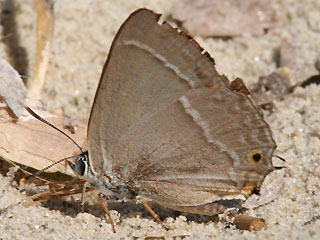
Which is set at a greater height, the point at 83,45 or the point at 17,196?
the point at 83,45

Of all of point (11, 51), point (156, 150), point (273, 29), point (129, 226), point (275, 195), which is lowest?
point (129, 226)

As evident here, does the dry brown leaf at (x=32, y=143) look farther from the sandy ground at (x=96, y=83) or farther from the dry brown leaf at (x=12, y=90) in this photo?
the sandy ground at (x=96, y=83)

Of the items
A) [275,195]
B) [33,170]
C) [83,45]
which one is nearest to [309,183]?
[275,195]

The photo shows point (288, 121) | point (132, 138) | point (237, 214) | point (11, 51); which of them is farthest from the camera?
point (11, 51)

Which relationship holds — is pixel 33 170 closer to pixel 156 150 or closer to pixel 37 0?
pixel 156 150

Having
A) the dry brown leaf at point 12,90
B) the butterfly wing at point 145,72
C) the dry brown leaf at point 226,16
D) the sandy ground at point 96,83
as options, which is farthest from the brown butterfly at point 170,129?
the dry brown leaf at point 226,16

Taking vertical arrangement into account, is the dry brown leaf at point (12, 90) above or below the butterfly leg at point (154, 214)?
above

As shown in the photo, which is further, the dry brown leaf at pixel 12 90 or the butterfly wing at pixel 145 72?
the dry brown leaf at pixel 12 90
